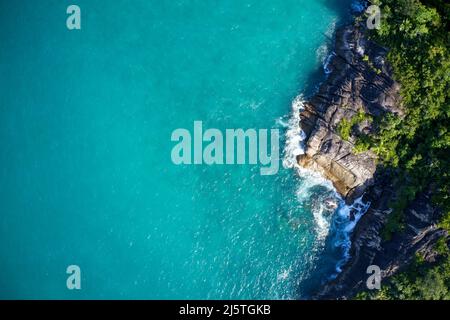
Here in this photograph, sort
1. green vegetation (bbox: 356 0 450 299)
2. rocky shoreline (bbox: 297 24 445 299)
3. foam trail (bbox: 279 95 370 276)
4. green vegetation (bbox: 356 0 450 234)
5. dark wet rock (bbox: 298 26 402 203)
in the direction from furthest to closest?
foam trail (bbox: 279 95 370 276) → dark wet rock (bbox: 298 26 402 203) → rocky shoreline (bbox: 297 24 445 299) → green vegetation (bbox: 356 0 450 234) → green vegetation (bbox: 356 0 450 299)

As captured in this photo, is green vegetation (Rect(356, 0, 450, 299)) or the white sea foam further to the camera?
the white sea foam

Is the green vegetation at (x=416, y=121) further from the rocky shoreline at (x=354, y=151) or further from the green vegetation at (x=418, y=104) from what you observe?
the rocky shoreline at (x=354, y=151)

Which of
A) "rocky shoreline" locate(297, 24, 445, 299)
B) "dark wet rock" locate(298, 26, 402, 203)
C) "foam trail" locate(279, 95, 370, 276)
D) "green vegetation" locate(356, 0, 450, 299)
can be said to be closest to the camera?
"green vegetation" locate(356, 0, 450, 299)

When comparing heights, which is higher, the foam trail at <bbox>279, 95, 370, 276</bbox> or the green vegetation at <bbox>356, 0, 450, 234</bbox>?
the green vegetation at <bbox>356, 0, 450, 234</bbox>

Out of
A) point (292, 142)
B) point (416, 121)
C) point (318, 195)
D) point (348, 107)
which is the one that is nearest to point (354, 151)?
point (348, 107)

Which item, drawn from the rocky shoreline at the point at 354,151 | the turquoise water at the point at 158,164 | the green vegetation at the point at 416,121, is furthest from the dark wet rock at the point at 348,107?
the turquoise water at the point at 158,164

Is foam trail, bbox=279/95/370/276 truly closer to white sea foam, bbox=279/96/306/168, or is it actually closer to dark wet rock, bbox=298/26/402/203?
white sea foam, bbox=279/96/306/168

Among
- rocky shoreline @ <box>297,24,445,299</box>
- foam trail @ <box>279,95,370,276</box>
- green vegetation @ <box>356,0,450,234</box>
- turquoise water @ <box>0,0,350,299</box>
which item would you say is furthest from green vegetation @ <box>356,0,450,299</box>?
turquoise water @ <box>0,0,350,299</box>
